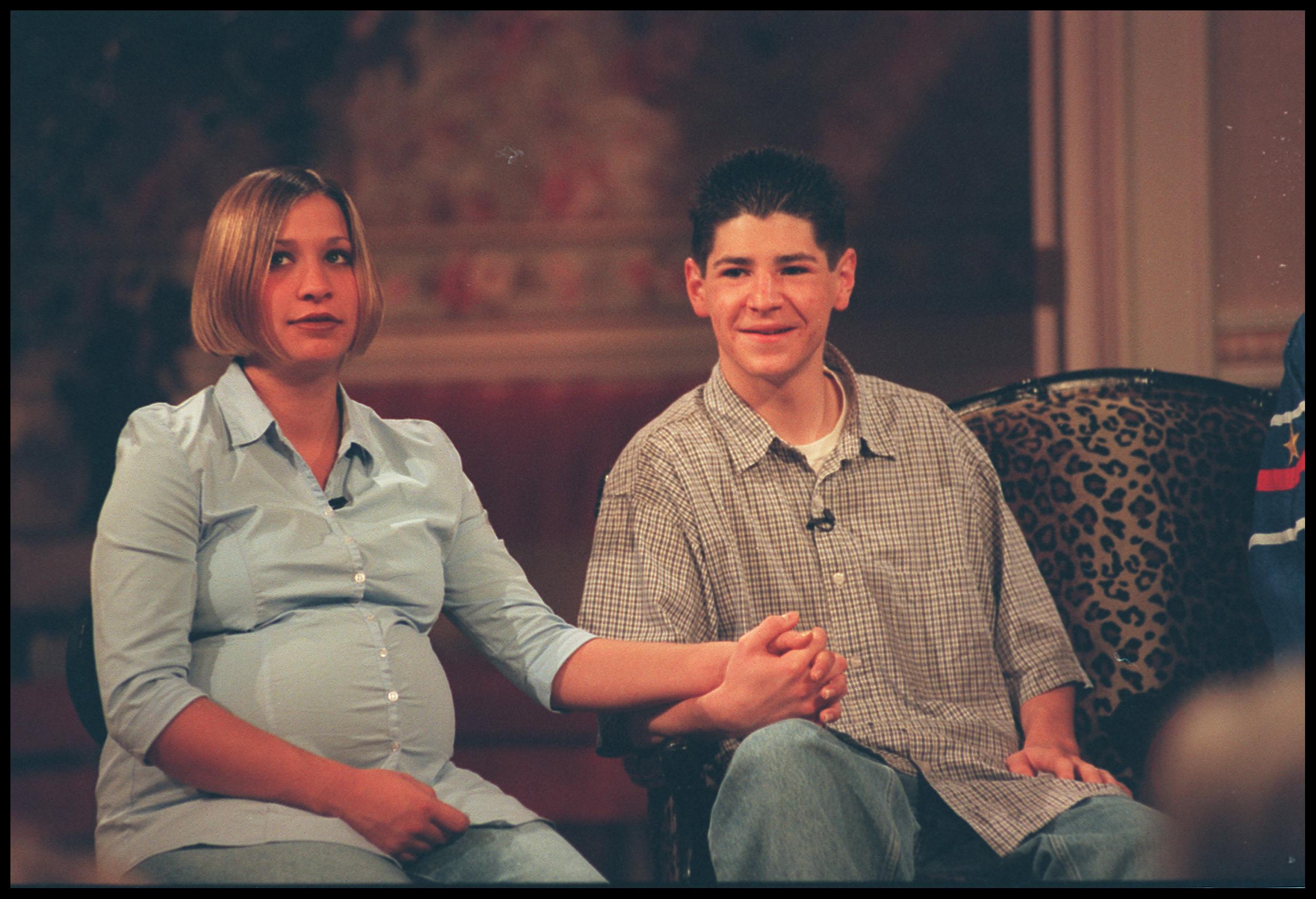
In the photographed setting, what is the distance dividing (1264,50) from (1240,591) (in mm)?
844

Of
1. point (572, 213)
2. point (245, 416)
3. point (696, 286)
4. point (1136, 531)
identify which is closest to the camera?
point (245, 416)

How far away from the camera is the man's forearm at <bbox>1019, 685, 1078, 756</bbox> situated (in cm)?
154

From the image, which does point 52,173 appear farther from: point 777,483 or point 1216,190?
point 1216,190

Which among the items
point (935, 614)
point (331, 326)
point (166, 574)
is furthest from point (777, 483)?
point (166, 574)

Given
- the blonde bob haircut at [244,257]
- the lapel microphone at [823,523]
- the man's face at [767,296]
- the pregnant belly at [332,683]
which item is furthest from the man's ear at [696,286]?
the pregnant belly at [332,683]

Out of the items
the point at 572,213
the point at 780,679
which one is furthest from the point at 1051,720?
the point at 572,213

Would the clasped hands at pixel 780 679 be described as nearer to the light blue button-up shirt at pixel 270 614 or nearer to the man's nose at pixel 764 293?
the light blue button-up shirt at pixel 270 614

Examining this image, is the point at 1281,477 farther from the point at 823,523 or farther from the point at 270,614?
the point at 270,614

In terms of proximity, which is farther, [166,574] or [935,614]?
[935,614]

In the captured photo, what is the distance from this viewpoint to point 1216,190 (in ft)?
6.53

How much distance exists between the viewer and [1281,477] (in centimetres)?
164

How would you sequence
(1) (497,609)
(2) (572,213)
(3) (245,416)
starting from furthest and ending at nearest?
(2) (572,213)
(1) (497,609)
(3) (245,416)

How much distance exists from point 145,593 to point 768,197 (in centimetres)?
87

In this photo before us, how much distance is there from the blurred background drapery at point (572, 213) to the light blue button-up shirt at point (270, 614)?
16cm
